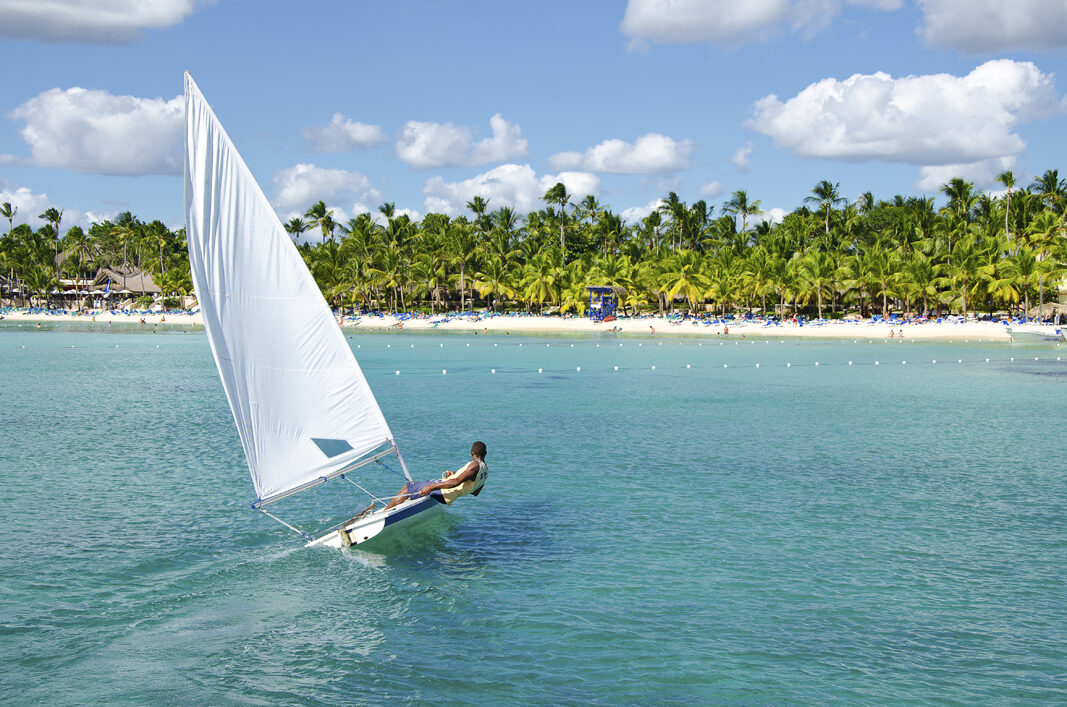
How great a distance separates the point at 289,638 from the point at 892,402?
31.2 metres

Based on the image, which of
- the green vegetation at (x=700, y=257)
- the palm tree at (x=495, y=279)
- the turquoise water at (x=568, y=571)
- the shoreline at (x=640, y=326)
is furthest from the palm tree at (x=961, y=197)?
the turquoise water at (x=568, y=571)

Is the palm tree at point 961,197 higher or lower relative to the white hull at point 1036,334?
higher

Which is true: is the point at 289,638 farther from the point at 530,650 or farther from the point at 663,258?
the point at 663,258

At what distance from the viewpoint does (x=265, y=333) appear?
43.1 ft

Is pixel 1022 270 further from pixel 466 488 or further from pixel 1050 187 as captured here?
pixel 466 488

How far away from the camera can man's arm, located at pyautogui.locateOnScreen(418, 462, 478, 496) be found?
578 inches

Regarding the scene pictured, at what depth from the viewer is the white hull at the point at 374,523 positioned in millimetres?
14352

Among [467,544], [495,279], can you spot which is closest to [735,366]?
[467,544]

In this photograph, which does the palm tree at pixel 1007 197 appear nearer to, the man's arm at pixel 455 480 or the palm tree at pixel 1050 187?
the palm tree at pixel 1050 187

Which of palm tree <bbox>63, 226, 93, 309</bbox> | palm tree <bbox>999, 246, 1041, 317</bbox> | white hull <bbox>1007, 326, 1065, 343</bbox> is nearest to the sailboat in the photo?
white hull <bbox>1007, 326, 1065, 343</bbox>

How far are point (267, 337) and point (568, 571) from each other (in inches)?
239

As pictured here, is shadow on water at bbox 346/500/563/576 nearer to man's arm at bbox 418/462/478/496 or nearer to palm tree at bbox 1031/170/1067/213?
man's arm at bbox 418/462/478/496

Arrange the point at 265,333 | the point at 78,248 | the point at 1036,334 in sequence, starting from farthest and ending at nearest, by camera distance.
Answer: the point at 78,248
the point at 1036,334
the point at 265,333

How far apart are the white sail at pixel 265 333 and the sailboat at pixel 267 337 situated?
15 millimetres
